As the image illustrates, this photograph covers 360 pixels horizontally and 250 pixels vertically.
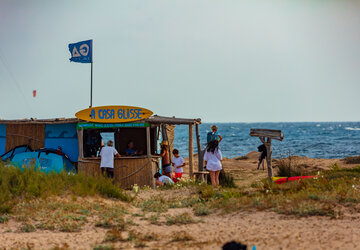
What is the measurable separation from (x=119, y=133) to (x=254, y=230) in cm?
1154

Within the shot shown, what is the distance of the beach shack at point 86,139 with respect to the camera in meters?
14.6

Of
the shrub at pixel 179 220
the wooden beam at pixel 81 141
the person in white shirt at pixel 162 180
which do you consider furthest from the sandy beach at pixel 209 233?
the wooden beam at pixel 81 141

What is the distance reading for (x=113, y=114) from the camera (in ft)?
47.9

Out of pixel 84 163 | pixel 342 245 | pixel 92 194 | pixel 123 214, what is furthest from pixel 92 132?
pixel 342 245

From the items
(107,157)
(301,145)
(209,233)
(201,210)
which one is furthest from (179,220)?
(301,145)

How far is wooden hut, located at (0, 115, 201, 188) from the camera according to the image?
573 inches

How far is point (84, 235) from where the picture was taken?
27.7ft

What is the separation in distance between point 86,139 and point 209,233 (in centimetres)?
846

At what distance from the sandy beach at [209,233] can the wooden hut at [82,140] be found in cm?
440

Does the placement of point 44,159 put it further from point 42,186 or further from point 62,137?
point 42,186

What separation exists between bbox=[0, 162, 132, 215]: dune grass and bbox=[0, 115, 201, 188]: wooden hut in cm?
220

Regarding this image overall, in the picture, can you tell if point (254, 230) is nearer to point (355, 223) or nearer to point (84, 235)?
point (355, 223)

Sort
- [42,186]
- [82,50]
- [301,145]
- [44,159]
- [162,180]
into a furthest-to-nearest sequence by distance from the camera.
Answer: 1. [301,145]
2. [82,50]
3. [44,159]
4. [162,180]
5. [42,186]

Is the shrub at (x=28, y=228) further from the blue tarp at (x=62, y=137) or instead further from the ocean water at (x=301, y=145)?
the ocean water at (x=301, y=145)
